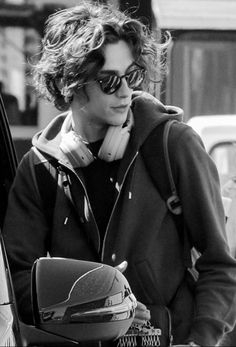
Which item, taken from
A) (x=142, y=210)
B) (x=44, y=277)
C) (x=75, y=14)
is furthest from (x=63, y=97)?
(x=44, y=277)

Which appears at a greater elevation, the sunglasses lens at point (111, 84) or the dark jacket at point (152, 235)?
the sunglasses lens at point (111, 84)

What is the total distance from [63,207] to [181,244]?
0.38 metres

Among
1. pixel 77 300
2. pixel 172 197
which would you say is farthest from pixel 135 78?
pixel 77 300

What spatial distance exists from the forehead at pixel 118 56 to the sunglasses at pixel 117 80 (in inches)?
1.1

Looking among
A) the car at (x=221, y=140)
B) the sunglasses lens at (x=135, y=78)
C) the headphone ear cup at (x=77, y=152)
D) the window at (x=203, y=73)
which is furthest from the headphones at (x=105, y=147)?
the window at (x=203, y=73)

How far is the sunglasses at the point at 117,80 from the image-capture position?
10.6 ft

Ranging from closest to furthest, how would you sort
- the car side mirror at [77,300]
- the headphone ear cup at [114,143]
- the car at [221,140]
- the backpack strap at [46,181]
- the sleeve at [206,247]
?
the car side mirror at [77,300] → the sleeve at [206,247] → the headphone ear cup at [114,143] → the backpack strap at [46,181] → the car at [221,140]

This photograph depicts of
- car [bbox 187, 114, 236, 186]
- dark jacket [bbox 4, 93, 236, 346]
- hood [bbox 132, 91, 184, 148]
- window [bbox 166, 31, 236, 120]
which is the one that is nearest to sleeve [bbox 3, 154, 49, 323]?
dark jacket [bbox 4, 93, 236, 346]

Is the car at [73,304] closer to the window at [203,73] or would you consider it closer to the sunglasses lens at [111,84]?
the sunglasses lens at [111,84]

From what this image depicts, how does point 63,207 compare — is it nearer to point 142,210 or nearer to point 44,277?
point 142,210

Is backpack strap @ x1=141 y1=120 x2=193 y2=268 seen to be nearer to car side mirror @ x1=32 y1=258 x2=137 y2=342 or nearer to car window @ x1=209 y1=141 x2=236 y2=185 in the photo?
car side mirror @ x1=32 y1=258 x2=137 y2=342

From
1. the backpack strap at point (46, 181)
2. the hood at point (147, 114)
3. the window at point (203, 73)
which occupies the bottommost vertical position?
the window at point (203, 73)

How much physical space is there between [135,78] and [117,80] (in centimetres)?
8

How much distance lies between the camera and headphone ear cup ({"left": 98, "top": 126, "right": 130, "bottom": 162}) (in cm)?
317
